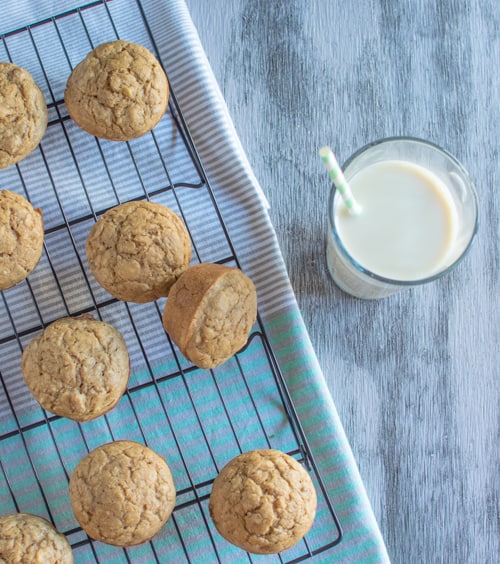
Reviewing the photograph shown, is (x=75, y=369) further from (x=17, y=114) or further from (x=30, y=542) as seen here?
(x=17, y=114)

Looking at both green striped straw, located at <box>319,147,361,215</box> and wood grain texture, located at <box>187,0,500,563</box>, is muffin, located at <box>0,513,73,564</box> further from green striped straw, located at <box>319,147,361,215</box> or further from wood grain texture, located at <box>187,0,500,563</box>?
green striped straw, located at <box>319,147,361,215</box>

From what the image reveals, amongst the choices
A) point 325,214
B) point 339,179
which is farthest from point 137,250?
point 325,214

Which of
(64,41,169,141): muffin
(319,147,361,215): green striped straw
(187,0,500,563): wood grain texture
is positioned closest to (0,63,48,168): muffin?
(64,41,169,141): muffin

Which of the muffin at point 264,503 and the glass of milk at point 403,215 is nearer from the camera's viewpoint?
the muffin at point 264,503

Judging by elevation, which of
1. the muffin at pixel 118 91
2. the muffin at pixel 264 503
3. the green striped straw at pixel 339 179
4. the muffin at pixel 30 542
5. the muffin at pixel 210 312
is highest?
the muffin at pixel 118 91

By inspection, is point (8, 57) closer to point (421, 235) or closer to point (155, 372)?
point (155, 372)

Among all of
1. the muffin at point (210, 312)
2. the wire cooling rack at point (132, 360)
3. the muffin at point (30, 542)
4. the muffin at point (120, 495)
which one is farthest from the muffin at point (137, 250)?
the muffin at point (30, 542)

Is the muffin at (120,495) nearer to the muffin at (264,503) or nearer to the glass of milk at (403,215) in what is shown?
the muffin at (264,503)

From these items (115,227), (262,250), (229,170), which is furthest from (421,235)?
(115,227)
